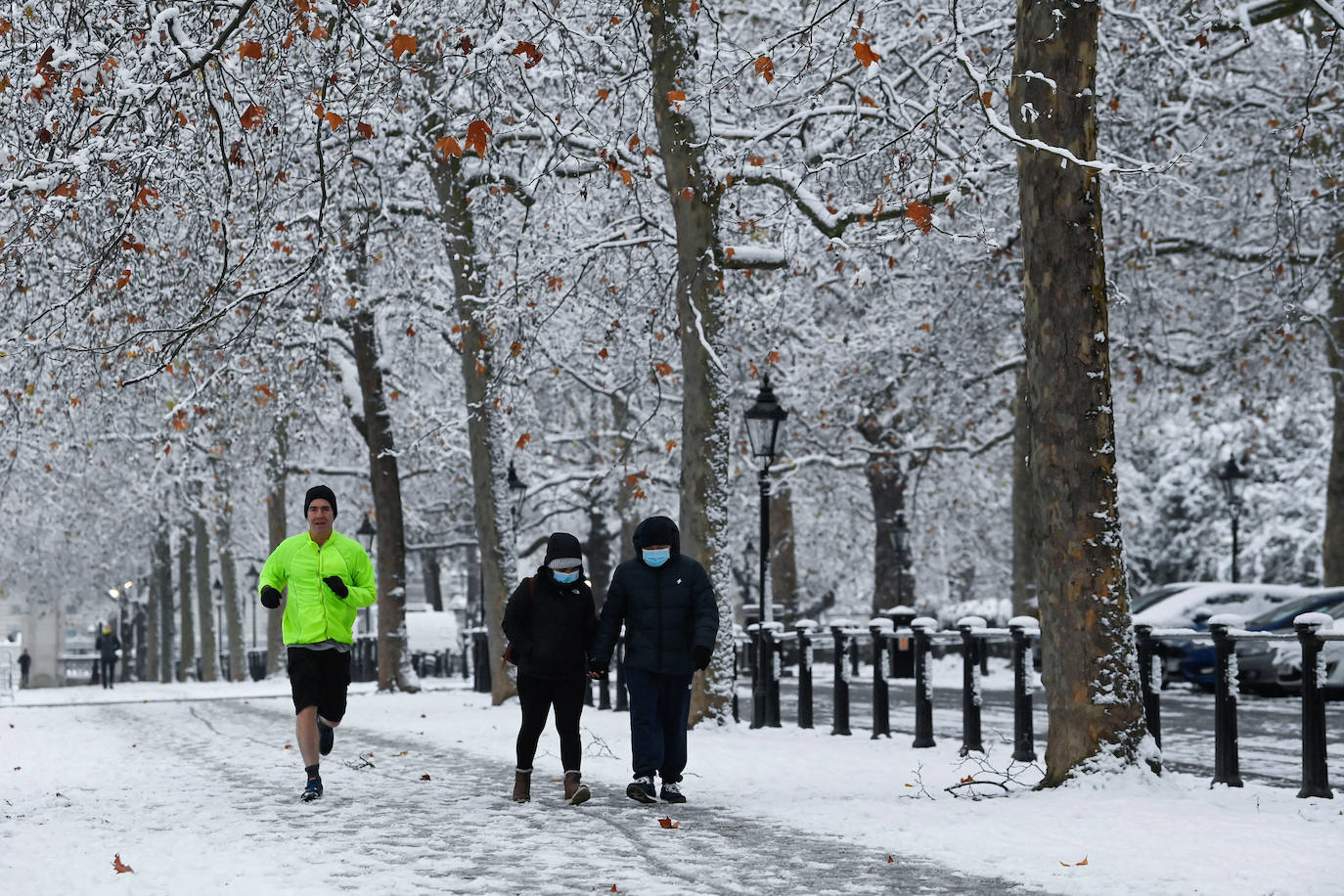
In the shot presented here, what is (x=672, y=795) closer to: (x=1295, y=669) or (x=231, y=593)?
(x=1295, y=669)

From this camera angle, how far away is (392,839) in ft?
26.7

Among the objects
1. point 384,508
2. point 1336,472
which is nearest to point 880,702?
point 1336,472

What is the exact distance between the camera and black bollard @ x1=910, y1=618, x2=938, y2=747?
13.7 meters

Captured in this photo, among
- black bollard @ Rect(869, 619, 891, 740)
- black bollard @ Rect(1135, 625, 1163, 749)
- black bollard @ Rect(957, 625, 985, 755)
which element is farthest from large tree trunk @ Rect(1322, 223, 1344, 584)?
black bollard @ Rect(1135, 625, 1163, 749)

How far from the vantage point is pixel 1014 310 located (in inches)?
943

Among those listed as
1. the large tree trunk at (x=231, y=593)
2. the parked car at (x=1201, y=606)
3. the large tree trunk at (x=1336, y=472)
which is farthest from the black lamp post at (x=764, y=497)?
the large tree trunk at (x=231, y=593)

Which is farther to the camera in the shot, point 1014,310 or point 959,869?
point 1014,310

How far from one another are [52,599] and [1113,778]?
54.6 m

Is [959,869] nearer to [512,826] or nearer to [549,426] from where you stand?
[512,826]

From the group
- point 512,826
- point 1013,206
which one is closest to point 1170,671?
point 1013,206

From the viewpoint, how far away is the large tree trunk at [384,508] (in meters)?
24.6

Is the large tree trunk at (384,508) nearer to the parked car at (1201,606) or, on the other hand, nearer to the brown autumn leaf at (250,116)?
the parked car at (1201,606)

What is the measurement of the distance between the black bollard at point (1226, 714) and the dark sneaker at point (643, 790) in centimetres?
339

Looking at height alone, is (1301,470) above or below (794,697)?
above
